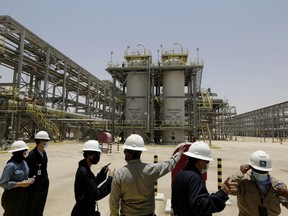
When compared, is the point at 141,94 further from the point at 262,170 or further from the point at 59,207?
the point at 262,170

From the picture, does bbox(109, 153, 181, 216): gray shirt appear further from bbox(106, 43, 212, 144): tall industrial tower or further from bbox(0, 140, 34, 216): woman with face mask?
bbox(106, 43, 212, 144): tall industrial tower

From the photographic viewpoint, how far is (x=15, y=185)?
3234 millimetres

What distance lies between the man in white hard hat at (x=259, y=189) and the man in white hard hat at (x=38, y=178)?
3.05 m

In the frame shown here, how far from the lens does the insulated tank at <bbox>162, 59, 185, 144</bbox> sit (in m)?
27.8

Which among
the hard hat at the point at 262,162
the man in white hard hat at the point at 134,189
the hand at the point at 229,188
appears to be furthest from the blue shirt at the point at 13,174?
the hard hat at the point at 262,162

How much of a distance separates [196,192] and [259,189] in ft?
2.97

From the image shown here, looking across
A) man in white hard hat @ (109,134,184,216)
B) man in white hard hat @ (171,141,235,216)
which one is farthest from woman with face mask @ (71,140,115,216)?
man in white hard hat @ (171,141,235,216)

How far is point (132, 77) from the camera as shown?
30.4m

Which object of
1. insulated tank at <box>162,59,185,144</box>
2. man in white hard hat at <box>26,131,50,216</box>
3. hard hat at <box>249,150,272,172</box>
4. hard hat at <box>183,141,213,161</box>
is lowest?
man in white hard hat at <box>26,131,50,216</box>

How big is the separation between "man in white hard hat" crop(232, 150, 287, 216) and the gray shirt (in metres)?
1.03

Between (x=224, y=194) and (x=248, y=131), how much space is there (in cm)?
9534

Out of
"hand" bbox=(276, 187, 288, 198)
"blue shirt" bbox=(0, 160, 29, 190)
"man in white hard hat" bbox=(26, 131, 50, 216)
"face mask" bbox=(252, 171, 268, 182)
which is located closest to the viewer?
"hand" bbox=(276, 187, 288, 198)

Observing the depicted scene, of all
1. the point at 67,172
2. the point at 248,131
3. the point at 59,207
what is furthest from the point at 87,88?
the point at 248,131

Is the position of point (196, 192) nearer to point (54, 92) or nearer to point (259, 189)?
point (259, 189)
